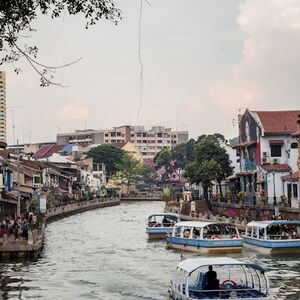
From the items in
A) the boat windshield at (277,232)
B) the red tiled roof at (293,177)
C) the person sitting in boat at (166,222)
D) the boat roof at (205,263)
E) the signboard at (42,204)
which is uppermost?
the red tiled roof at (293,177)

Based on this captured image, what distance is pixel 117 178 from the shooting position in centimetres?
16612

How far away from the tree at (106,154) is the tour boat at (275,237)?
126m

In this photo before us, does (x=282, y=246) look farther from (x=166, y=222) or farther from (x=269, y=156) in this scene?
(x=269, y=156)

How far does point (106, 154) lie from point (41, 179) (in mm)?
75322

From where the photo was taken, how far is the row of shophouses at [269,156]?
2729 inches

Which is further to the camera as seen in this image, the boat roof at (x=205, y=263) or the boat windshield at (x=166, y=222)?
the boat windshield at (x=166, y=222)

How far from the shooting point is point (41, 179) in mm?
98250

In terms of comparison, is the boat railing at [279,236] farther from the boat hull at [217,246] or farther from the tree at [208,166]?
the tree at [208,166]

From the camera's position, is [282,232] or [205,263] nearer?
[205,263]

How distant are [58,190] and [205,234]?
70739 millimetres

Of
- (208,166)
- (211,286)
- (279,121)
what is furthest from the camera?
(208,166)

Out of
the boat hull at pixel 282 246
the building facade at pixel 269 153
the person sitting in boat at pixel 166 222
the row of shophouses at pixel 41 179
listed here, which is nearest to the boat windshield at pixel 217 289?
the boat hull at pixel 282 246

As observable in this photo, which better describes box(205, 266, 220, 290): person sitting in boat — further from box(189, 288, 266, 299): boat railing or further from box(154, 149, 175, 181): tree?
box(154, 149, 175, 181): tree

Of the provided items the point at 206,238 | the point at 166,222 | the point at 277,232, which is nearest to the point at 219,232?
the point at 206,238
